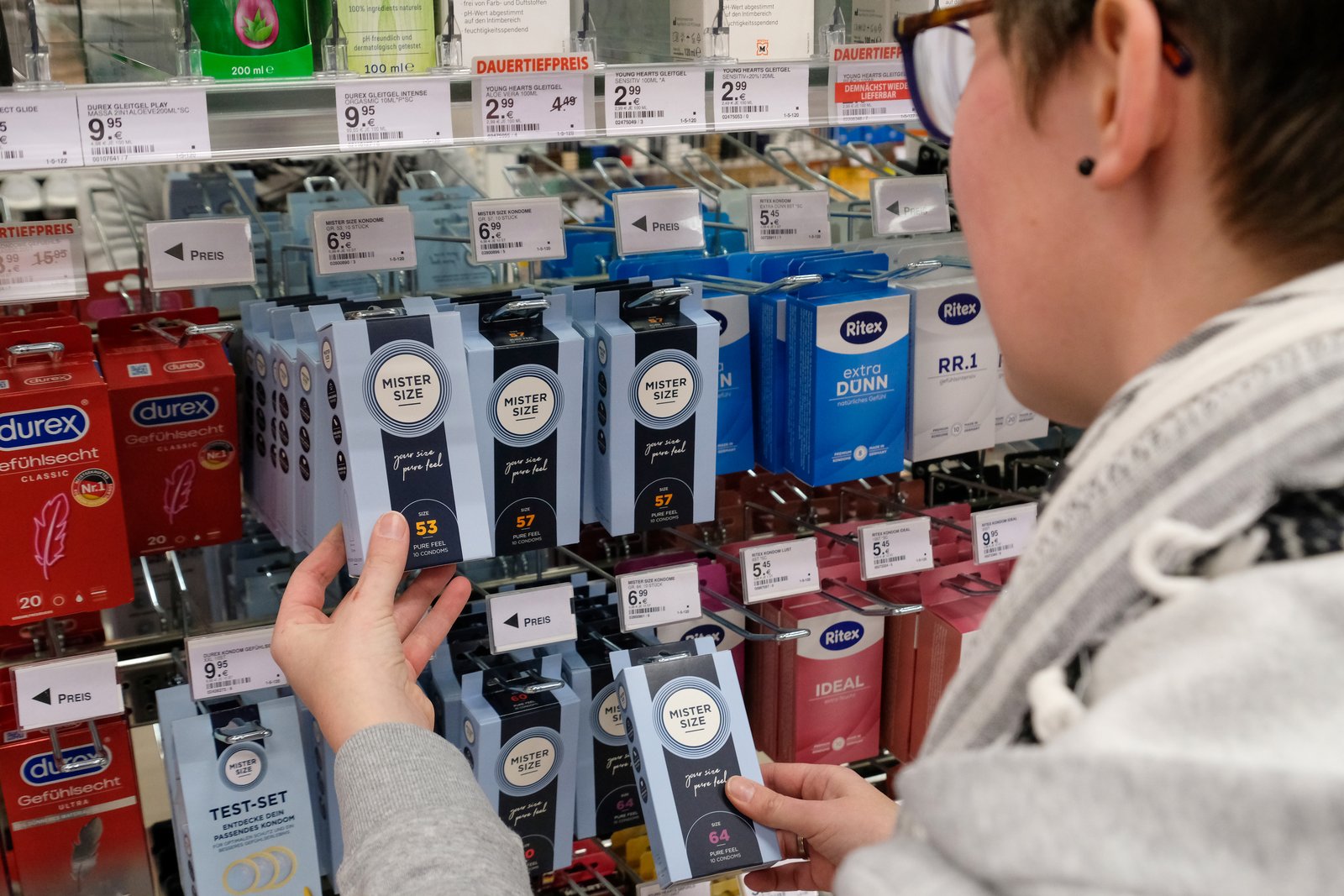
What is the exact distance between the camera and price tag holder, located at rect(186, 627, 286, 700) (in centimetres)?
141

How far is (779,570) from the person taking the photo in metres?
1.70

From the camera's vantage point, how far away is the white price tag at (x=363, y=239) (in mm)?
1387

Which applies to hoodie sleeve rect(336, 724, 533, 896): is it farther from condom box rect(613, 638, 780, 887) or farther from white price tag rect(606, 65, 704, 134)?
white price tag rect(606, 65, 704, 134)

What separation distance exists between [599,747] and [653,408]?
0.48 m

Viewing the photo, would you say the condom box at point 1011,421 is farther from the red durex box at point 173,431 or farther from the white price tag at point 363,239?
the red durex box at point 173,431

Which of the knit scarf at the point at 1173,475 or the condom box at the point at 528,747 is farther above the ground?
the knit scarf at the point at 1173,475

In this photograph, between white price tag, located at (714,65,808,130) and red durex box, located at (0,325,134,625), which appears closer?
red durex box, located at (0,325,134,625)

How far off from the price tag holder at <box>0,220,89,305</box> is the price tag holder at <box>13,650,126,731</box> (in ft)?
1.38

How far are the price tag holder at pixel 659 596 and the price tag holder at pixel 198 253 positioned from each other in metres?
0.62

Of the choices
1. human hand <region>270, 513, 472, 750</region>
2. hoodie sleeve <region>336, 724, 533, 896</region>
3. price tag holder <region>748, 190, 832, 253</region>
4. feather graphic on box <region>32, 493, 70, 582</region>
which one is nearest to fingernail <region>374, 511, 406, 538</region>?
human hand <region>270, 513, 472, 750</region>

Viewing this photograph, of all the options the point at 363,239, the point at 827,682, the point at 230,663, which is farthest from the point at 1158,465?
the point at 827,682

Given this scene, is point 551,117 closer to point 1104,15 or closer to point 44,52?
point 44,52

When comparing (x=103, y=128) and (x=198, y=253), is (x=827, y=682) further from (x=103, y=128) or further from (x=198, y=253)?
(x=103, y=128)

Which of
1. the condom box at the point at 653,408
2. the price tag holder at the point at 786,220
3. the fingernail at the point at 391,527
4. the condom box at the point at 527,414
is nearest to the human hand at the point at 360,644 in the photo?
the fingernail at the point at 391,527
